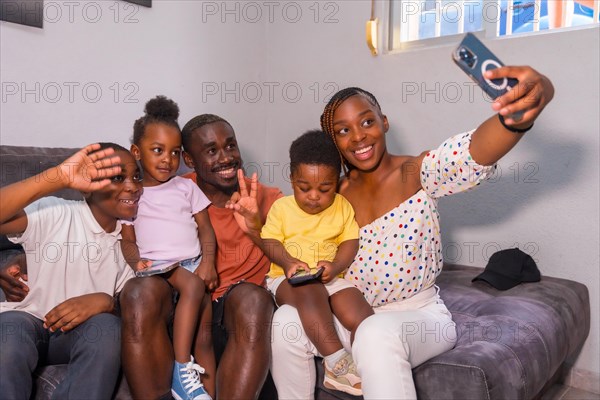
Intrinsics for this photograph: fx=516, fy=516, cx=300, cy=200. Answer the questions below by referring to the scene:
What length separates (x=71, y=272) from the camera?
133 centimetres

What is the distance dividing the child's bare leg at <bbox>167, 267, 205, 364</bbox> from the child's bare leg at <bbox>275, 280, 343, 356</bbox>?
0.75ft

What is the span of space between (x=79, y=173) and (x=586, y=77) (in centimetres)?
172

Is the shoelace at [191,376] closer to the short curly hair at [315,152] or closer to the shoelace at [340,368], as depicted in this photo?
the shoelace at [340,368]

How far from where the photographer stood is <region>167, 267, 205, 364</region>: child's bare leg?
4.10ft

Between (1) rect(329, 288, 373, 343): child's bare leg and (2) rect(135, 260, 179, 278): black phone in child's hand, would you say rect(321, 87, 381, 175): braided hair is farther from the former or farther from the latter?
(2) rect(135, 260, 179, 278): black phone in child's hand

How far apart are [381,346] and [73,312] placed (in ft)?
2.38

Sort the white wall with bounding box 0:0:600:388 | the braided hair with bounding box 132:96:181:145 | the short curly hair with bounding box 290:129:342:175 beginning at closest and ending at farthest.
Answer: the short curly hair with bounding box 290:129:342:175, the braided hair with bounding box 132:96:181:145, the white wall with bounding box 0:0:600:388

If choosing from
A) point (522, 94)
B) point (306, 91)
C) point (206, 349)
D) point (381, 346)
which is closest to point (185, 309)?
point (206, 349)

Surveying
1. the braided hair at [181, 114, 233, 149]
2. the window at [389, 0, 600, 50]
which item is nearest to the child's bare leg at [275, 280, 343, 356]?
the braided hair at [181, 114, 233, 149]

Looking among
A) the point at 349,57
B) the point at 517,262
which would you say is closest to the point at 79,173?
the point at 517,262

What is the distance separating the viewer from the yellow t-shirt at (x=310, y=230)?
56.1 inches

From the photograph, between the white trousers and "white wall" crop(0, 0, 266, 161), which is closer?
the white trousers

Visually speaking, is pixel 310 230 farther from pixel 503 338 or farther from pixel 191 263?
pixel 503 338

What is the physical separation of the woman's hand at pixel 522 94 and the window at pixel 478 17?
1144mm
